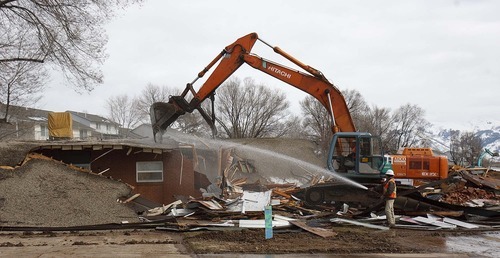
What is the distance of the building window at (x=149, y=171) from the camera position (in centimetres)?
1797

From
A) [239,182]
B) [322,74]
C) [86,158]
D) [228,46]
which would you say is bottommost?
[239,182]

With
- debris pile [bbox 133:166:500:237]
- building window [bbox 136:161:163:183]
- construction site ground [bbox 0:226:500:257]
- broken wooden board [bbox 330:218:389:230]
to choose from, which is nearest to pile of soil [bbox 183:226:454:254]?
construction site ground [bbox 0:226:500:257]

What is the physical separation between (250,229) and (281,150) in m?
17.3

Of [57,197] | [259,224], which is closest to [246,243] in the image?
[259,224]

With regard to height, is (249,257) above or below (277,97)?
below

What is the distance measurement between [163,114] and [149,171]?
125 inches

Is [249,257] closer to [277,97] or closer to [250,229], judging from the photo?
[250,229]

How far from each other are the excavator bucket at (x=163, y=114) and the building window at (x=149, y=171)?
7.34 feet

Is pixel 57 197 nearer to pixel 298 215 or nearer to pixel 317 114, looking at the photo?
pixel 298 215

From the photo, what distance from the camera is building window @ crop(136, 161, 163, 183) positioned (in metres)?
18.0

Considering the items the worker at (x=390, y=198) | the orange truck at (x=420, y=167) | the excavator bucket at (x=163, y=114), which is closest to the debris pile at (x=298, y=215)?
the worker at (x=390, y=198)

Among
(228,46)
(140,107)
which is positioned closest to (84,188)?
(228,46)

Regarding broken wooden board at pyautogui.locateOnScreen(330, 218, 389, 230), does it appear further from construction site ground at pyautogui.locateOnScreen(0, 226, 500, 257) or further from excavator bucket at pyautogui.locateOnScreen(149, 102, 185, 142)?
excavator bucket at pyautogui.locateOnScreen(149, 102, 185, 142)

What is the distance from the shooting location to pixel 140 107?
77938mm
